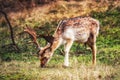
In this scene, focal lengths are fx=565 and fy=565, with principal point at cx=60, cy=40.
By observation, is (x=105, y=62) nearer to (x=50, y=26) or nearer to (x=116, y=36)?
(x=116, y=36)

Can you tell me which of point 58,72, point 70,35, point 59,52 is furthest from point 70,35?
point 59,52

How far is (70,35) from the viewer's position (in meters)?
15.7

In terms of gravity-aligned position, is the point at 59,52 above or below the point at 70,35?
below

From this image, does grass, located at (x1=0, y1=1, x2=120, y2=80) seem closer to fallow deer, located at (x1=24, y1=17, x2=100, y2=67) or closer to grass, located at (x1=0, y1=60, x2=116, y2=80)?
grass, located at (x1=0, y1=60, x2=116, y2=80)

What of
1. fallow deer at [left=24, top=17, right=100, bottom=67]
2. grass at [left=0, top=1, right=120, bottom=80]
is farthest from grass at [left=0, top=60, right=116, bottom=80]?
fallow deer at [left=24, top=17, right=100, bottom=67]

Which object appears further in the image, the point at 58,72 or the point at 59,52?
the point at 59,52

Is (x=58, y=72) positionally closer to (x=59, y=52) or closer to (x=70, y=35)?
(x=70, y=35)

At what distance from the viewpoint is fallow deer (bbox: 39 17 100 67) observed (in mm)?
15477

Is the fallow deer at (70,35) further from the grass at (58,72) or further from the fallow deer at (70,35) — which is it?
the grass at (58,72)

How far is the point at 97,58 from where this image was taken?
16.5 meters

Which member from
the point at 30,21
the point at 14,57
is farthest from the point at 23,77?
the point at 30,21

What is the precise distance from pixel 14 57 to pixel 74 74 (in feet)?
15.6

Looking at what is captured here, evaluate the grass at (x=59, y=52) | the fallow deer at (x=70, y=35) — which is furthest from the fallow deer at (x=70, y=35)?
the grass at (x=59, y=52)

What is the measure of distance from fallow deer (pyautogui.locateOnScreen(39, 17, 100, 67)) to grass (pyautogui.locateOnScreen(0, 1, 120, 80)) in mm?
359
